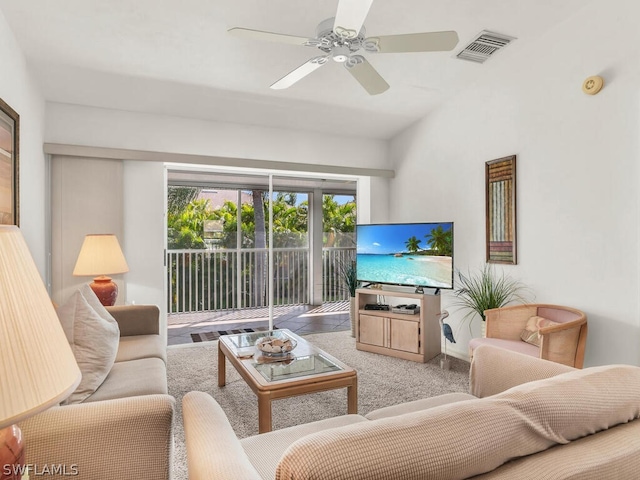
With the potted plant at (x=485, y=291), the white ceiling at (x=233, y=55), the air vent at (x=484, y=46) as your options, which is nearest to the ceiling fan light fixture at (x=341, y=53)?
the white ceiling at (x=233, y=55)

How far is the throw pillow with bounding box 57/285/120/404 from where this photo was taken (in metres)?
1.93

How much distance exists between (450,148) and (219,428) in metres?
3.71

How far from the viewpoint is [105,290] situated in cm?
344

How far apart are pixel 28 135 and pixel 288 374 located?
2577 millimetres

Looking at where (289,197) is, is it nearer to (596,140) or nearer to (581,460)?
(596,140)

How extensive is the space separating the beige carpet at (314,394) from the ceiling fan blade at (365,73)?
214 centimetres

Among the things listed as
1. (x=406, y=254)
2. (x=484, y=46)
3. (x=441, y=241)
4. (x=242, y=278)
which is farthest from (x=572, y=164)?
(x=242, y=278)

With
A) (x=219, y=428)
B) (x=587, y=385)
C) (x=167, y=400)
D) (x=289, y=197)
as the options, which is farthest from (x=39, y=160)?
(x=587, y=385)

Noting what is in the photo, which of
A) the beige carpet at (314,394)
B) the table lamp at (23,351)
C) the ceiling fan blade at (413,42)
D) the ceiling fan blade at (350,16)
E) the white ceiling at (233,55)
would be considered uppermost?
the white ceiling at (233,55)

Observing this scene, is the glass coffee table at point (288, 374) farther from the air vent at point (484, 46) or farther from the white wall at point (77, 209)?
the air vent at point (484, 46)

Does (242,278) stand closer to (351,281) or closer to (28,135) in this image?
(351,281)

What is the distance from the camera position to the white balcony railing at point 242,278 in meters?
4.31

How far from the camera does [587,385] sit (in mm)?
1030

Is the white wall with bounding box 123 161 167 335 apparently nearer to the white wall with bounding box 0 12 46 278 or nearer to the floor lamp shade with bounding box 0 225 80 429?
the white wall with bounding box 0 12 46 278
